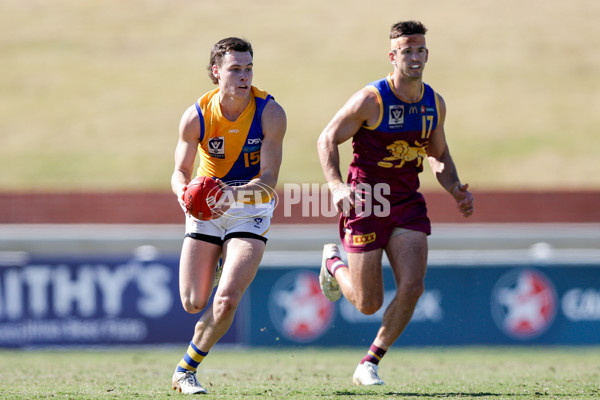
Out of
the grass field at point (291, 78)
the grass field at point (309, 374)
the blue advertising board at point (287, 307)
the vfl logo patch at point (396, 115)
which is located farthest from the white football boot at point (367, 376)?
the grass field at point (291, 78)

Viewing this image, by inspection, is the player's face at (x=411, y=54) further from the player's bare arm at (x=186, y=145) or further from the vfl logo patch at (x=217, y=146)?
the player's bare arm at (x=186, y=145)

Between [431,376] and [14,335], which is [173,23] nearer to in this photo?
[14,335]

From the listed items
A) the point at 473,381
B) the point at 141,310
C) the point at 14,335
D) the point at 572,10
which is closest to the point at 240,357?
the point at 141,310

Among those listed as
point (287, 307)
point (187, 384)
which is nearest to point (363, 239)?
point (187, 384)

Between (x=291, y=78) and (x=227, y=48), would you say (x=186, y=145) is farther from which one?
(x=291, y=78)

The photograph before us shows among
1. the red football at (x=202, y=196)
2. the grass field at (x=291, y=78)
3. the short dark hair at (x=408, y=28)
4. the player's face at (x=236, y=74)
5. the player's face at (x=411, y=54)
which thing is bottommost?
the red football at (x=202, y=196)

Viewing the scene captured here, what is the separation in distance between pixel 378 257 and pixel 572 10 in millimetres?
38506

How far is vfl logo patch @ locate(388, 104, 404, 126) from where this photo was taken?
6828 mm

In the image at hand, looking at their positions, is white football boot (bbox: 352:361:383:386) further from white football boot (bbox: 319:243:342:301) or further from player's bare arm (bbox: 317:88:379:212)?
player's bare arm (bbox: 317:88:379:212)

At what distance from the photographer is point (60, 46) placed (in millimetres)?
39219

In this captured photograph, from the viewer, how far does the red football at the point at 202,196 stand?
614 cm

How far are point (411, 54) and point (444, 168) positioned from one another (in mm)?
1010

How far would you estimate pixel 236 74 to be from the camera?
638cm

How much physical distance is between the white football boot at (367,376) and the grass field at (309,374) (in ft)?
0.34
